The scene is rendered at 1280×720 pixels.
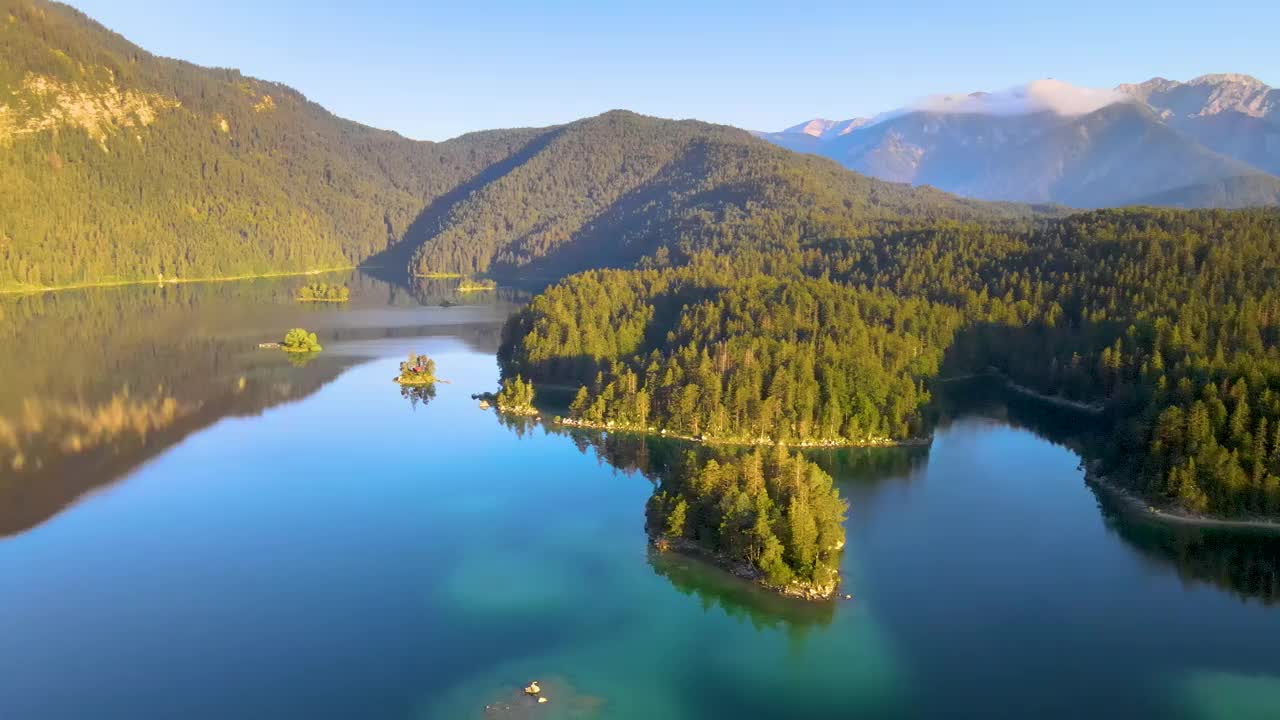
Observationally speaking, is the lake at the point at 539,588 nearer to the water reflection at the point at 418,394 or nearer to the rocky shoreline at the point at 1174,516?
the rocky shoreline at the point at 1174,516

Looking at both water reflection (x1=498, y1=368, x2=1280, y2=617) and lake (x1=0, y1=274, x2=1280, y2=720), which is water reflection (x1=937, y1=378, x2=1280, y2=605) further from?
lake (x1=0, y1=274, x2=1280, y2=720)

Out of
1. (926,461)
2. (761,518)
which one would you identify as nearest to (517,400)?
(926,461)

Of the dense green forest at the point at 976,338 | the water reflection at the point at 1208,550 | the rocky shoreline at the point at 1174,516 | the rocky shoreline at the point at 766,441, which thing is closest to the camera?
the water reflection at the point at 1208,550

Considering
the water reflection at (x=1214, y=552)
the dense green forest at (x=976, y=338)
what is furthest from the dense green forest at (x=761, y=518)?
the dense green forest at (x=976, y=338)

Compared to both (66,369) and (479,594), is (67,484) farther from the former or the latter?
(66,369)

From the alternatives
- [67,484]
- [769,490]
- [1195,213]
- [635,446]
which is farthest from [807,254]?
[67,484]

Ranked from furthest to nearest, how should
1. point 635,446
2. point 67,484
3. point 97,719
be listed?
point 635,446 → point 67,484 → point 97,719
